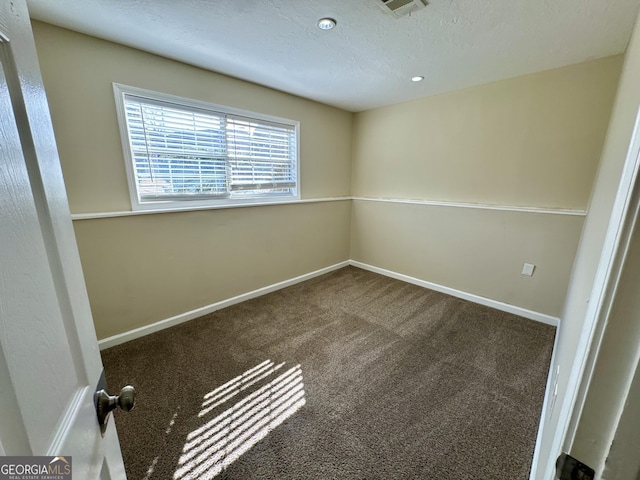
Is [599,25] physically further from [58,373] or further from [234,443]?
[234,443]

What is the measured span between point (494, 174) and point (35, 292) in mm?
3298

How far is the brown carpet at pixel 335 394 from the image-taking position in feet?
4.25

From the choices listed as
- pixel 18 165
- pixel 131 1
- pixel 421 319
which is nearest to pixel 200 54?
pixel 131 1

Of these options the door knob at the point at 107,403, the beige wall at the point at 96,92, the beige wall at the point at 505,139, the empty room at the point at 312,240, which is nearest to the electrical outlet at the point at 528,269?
the empty room at the point at 312,240

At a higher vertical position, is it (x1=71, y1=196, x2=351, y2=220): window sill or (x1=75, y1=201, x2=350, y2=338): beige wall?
(x1=71, y1=196, x2=351, y2=220): window sill

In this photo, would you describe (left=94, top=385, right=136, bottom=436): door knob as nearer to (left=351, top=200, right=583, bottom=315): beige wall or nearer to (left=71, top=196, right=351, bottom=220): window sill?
(left=71, top=196, right=351, bottom=220): window sill

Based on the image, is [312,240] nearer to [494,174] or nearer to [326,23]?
[494,174]

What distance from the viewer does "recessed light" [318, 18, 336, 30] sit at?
161cm

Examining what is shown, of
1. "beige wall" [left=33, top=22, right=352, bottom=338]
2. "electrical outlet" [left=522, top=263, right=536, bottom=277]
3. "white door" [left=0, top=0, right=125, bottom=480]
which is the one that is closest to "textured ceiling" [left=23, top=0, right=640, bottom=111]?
"beige wall" [left=33, top=22, right=352, bottom=338]

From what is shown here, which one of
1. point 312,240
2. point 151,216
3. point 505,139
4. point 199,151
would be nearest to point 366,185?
point 312,240

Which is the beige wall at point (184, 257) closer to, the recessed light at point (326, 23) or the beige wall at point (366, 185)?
the beige wall at point (366, 185)

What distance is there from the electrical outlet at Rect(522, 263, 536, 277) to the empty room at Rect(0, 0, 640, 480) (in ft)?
0.04

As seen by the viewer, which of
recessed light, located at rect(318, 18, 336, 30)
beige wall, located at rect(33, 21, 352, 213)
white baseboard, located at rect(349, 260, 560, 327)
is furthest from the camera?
white baseboard, located at rect(349, 260, 560, 327)

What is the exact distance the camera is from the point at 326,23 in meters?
1.63
